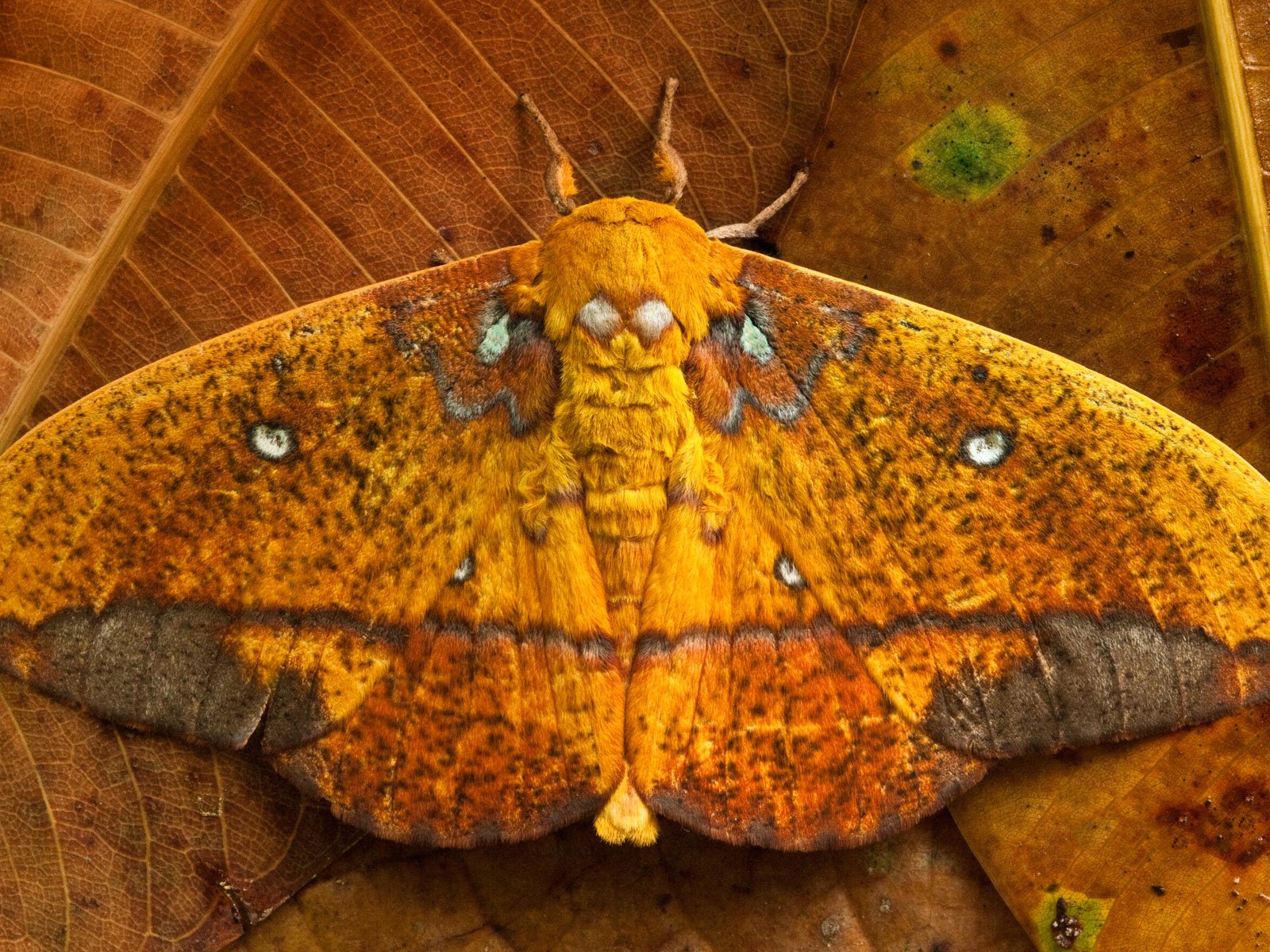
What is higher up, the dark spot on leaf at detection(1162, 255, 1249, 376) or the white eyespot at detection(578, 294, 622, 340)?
the white eyespot at detection(578, 294, 622, 340)

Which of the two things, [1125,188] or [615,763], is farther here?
[1125,188]

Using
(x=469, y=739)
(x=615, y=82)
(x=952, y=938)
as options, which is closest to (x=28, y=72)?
(x=615, y=82)

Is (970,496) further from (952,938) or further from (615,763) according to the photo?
(952,938)

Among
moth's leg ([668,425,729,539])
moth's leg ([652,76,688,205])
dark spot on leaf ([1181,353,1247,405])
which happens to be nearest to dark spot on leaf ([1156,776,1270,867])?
dark spot on leaf ([1181,353,1247,405])

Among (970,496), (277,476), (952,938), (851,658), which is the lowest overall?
(952,938)

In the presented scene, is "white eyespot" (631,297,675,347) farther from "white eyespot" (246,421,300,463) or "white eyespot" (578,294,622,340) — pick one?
"white eyespot" (246,421,300,463)

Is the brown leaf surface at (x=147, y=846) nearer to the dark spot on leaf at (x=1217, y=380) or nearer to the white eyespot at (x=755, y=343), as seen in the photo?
the white eyespot at (x=755, y=343)

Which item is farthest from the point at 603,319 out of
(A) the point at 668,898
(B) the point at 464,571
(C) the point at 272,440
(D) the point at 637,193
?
(A) the point at 668,898
